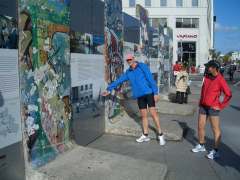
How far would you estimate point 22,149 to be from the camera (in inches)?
208

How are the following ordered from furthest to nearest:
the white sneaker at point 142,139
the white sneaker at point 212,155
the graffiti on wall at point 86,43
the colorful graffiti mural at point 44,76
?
the white sneaker at point 142,139, the white sneaker at point 212,155, the graffiti on wall at point 86,43, the colorful graffiti mural at point 44,76

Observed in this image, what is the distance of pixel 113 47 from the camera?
9.64 m

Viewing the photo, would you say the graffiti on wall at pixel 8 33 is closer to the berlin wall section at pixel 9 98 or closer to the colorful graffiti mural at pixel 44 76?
the berlin wall section at pixel 9 98

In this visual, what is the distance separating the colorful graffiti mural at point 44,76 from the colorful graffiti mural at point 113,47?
2.49 meters

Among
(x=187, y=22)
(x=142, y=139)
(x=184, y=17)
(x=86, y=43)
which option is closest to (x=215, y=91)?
(x=142, y=139)

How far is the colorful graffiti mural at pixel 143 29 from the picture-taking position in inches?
508

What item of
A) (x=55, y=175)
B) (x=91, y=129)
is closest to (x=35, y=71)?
(x=55, y=175)

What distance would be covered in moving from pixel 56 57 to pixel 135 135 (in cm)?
345

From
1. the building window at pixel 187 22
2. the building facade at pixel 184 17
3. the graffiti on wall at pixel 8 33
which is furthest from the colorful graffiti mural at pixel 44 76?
the building window at pixel 187 22

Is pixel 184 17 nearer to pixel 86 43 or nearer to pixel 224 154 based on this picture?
pixel 86 43

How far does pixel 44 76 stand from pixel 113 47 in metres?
4.00

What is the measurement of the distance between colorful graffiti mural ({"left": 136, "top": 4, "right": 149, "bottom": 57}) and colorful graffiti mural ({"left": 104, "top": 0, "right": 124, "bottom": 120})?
254 cm

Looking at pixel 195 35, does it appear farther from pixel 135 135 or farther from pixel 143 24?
pixel 135 135

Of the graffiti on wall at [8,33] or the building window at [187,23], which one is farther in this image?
the building window at [187,23]
